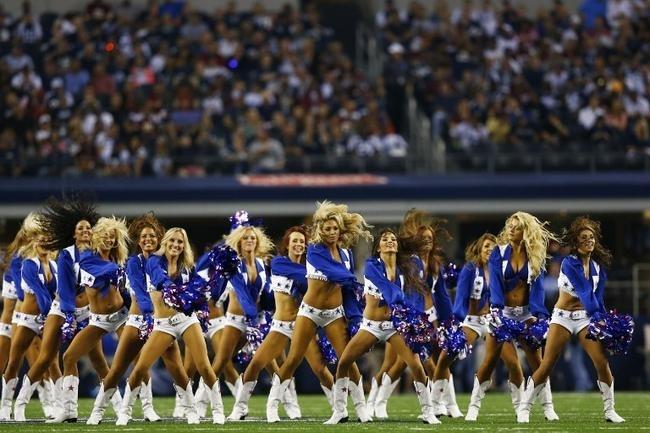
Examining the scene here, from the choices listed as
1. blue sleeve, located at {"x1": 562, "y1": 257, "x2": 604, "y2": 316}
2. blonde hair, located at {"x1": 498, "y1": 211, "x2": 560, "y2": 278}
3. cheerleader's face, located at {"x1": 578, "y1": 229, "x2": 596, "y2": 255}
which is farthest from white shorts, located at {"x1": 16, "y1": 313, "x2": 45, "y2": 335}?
cheerleader's face, located at {"x1": 578, "y1": 229, "x2": 596, "y2": 255}

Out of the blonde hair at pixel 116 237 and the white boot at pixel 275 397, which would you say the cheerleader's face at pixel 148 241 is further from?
the white boot at pixel 275 397

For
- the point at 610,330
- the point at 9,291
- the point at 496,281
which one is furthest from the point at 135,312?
the point at 610,330

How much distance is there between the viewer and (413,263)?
12750 mm

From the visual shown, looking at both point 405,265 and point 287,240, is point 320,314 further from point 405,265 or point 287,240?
point 287,240

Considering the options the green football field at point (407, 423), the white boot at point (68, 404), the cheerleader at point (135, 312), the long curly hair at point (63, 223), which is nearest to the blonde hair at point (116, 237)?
the long curly hair at point (63, 223)

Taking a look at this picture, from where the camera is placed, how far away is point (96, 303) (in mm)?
12375

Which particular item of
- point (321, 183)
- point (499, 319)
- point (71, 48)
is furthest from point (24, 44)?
point (499, 319)

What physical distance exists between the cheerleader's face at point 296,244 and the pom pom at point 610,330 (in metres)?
2.62

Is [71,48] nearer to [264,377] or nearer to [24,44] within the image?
[24,44]

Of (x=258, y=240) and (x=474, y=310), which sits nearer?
(x=258, y=240)

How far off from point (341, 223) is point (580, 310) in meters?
2.13

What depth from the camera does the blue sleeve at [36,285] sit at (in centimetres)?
1280

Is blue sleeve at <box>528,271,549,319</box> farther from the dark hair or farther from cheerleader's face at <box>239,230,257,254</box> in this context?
cheerleader's face at <box>239,230,257,254</box>

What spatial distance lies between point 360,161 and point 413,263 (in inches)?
451
